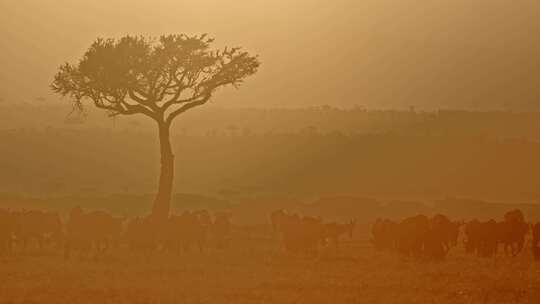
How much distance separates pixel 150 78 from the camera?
30734 millimetres

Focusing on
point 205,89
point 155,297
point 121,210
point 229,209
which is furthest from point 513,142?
point 155,297

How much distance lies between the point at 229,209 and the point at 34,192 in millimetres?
16964

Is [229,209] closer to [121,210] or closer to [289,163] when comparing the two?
[121,210]

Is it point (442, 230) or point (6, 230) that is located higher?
point (442, 230)

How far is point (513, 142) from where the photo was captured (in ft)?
255

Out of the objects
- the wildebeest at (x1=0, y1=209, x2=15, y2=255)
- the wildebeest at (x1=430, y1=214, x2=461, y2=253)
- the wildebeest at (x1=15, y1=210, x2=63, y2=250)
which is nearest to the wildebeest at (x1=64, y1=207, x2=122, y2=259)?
Result: the wildebeest at (x1=15, y1=210, x2=63, y2=250)

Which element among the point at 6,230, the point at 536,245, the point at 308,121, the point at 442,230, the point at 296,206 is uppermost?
the point at 308,121

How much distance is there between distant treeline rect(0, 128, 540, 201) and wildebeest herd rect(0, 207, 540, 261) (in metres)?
32.4

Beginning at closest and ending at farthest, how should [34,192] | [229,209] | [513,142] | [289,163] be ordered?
[229,209]
[34,192]
[289,163]
[513,142]

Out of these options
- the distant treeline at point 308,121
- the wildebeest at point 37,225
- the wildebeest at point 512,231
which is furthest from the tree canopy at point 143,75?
the distant treeline at point 308,121

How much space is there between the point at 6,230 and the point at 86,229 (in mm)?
2276

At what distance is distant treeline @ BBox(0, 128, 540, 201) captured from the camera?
65.6 metres

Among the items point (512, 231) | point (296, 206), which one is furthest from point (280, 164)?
point (512, 231)

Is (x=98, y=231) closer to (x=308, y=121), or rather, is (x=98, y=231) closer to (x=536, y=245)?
(x=536, y=245)
